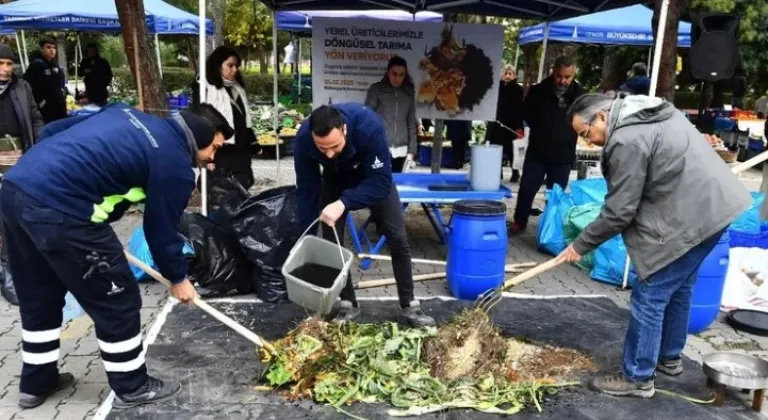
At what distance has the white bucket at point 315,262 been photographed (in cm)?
305

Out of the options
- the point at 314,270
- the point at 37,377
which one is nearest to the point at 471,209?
the point at 314,270

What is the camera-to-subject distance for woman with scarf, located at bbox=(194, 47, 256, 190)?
505 cm

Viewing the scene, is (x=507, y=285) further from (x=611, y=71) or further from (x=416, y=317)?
(x=611, y=71)

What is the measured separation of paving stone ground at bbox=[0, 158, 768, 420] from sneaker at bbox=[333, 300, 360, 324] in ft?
1.75

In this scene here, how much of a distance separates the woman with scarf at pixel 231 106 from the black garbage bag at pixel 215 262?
81 cm

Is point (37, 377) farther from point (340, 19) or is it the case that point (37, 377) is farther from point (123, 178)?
point (340, 19)

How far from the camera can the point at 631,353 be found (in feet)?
10.2

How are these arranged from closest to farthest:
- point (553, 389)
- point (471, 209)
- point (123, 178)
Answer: point (123, 178) < point (553, 389) < point (471, 209)

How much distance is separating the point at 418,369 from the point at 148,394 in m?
1.32

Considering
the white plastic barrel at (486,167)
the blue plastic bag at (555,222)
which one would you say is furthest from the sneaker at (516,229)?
the white plastic barrel at (486,167)

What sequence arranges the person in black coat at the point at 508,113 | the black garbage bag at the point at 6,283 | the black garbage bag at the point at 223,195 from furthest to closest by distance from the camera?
the person in black coat at the point at 508,113
the black garbage bag at the point at 223,195
the black garbage bag at the point at 6,283

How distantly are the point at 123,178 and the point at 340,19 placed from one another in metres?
4.13

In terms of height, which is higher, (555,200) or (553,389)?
(555,200)

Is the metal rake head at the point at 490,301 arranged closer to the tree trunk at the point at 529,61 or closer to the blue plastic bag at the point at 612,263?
the blue plastic bag at the point at 612,263
